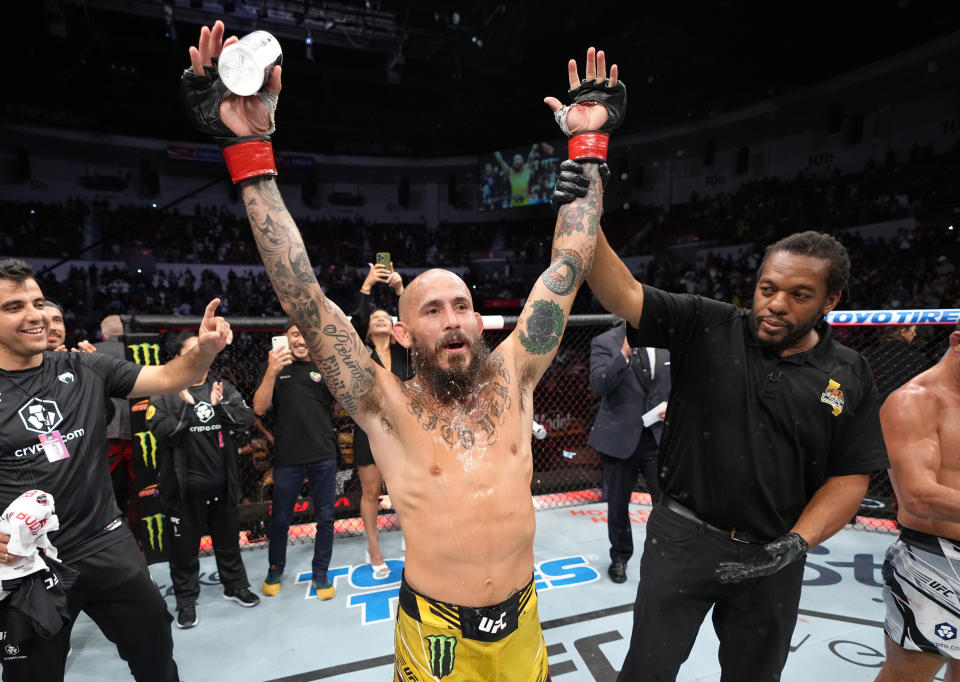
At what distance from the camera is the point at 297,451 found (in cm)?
345

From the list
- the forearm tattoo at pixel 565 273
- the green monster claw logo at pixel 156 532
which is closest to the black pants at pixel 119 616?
the green monster claw logo at pixel 156 532

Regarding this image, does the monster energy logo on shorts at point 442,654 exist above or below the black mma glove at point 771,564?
below

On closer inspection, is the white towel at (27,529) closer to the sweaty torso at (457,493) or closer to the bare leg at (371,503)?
the sweaty torso at (457,493)

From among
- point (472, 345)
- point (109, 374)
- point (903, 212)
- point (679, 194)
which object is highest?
point (679, 194)

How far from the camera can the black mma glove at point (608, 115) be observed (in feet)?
5.97

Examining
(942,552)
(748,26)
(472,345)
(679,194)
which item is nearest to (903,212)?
(748,26)

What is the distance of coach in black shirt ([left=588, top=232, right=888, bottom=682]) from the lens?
5.71 ft

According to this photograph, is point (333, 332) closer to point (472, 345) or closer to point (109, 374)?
point (472, 345)

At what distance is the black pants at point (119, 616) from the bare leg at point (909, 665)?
2.98 m

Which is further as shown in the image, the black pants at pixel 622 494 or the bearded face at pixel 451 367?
the black pants at pixel 622 494

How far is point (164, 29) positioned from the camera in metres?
15.2

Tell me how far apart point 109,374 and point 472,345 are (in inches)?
70.0

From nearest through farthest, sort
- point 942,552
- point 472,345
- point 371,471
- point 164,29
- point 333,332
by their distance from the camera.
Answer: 1. point 333,332
2. point 472,345
3. point 942,552
4. point 371,471
5. point 164,29

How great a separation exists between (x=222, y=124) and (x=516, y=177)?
22134 mm
